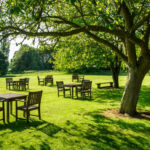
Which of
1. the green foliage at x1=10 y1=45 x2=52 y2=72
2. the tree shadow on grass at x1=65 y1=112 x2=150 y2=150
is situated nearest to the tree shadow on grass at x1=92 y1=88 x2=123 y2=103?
the tree shadow on grass at x1=65 y1=112 x2=150 y2=150

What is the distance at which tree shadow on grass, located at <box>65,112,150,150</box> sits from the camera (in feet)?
16.1

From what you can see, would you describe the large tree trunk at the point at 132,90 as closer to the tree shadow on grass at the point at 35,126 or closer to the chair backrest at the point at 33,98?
the tree shadow on grass at the point at 35,126

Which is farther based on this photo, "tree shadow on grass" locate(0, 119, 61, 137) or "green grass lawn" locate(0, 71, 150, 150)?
"tree shadow on grass" locate(0, 119, 61, 137)

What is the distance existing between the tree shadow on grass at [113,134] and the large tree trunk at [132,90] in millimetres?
988

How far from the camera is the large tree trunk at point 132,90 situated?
764cm

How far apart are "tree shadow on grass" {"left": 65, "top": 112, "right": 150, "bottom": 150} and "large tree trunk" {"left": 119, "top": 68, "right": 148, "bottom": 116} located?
99 centimetres

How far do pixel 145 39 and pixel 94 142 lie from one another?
17.4ft

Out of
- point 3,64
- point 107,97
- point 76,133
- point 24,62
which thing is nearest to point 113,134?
point 76,133

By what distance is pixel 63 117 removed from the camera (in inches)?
308

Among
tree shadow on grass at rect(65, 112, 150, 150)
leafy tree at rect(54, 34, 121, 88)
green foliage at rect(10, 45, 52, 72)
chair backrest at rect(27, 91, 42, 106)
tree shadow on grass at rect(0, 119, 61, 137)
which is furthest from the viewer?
green foliage at rect(10, 45, 52, 72)

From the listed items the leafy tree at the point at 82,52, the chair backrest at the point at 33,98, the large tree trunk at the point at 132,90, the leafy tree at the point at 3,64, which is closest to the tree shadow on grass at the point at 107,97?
the leafy tree at the point at 82,52

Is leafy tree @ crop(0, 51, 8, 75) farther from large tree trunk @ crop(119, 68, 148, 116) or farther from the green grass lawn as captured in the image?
large tree trunk @ crop(119, 68, 148, 116)

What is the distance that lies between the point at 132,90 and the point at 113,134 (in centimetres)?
268

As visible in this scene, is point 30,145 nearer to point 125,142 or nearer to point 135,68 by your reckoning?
point 125,142
